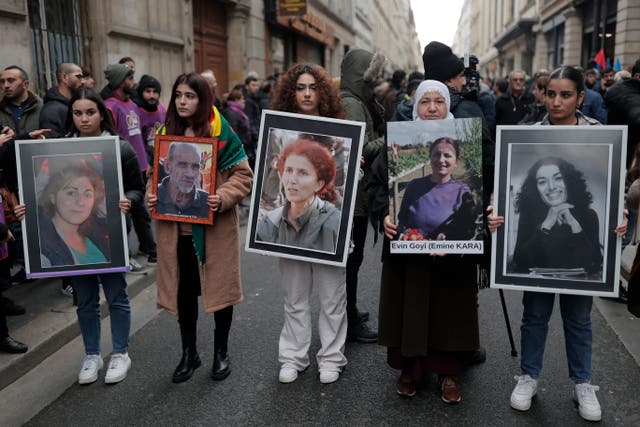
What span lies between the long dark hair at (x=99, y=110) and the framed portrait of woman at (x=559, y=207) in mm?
2421

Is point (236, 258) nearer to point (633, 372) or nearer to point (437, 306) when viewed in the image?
point (437, 306)

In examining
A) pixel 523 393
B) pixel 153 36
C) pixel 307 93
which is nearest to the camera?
pixel 523 393

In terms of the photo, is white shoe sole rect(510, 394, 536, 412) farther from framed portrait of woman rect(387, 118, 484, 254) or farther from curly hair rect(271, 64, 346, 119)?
curly hair rect(271, 64, 346, 119)

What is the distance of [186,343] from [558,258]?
2321 mm

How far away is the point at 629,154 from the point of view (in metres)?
3.98

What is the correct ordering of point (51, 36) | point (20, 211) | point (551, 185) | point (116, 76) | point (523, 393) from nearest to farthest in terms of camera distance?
point (551, 185)
point (523, 393)
point (20, 211)
point (116, 76)
point (51, 36)

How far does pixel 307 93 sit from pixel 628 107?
82.7 inches

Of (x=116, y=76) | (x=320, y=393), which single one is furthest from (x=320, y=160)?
(x=116, y=76)

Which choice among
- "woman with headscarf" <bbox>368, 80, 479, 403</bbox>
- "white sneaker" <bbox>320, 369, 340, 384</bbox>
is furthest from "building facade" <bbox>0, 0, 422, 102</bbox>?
"woman with headscarf" <bbox>368, 80, 479, 403</bbox>

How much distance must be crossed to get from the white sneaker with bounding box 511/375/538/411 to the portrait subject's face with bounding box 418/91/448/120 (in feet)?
5.13

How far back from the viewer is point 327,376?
3.68 m

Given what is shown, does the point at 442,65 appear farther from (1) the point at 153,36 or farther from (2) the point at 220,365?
(1) the point at 153,36

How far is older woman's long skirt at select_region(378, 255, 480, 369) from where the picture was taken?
3.28 metres

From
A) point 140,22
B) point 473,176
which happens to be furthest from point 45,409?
point 140,22
